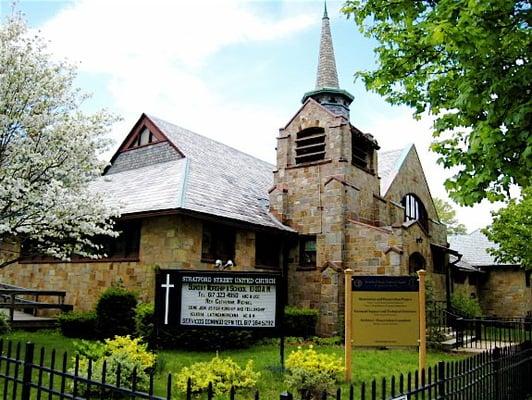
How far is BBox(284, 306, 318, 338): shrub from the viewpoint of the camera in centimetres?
1627

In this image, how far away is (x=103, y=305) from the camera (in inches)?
549

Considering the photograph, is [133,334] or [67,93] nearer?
[67,93]

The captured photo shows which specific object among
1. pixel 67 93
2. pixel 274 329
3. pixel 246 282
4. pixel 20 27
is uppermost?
pixel 20 27

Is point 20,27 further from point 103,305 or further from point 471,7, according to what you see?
point 471,7

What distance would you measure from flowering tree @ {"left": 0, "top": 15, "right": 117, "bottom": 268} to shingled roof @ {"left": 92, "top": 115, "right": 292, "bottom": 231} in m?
1.77

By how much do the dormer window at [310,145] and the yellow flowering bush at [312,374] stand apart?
465 inches

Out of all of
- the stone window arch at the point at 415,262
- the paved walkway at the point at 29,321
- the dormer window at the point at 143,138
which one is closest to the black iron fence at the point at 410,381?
the paved walkway at the point at 29,321

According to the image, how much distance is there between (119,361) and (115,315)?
260 inches

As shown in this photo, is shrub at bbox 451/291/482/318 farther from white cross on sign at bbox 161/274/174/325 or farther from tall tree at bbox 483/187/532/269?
white cross on sign at bbox 161/274/174/325

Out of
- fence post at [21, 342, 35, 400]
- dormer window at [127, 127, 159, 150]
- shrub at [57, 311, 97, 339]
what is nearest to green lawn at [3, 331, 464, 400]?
shrub at [57, 311, 97, 339]

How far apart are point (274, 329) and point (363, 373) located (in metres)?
2.53

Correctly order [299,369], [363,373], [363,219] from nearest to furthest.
Answer: [299,369] < [363,373] < [363,219]

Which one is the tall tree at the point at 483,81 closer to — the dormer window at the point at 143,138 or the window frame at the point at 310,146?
the window frame at the point at 310,146

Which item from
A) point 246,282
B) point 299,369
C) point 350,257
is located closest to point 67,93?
point 246,282
